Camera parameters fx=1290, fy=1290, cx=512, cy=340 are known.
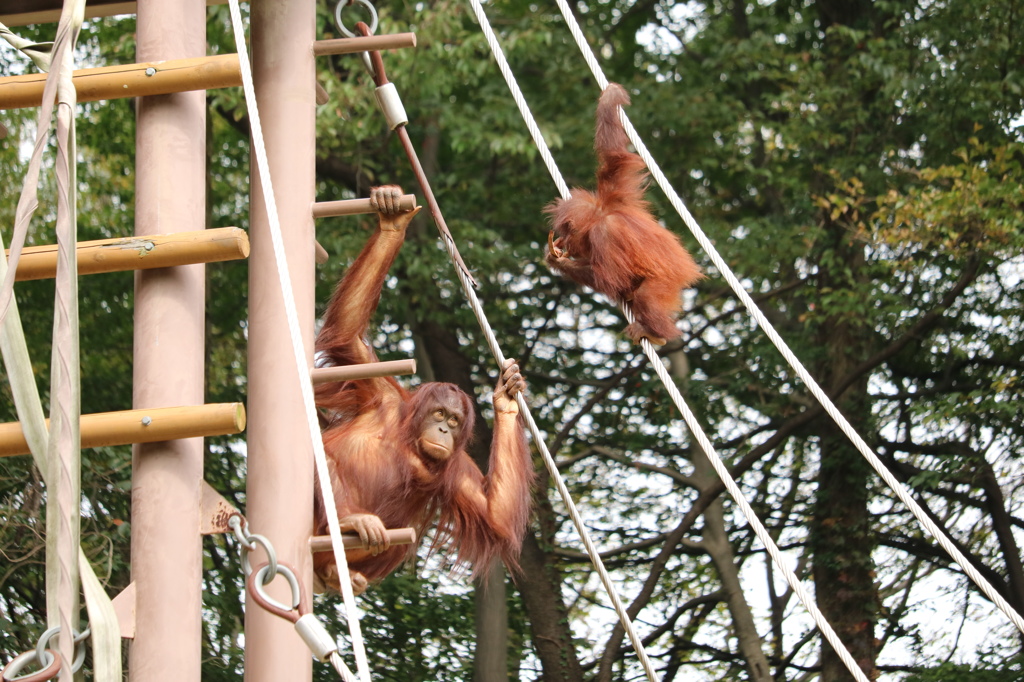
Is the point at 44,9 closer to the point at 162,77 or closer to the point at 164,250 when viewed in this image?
the point at 162,77

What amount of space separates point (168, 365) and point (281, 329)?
1.12 feet

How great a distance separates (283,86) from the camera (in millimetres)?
3141

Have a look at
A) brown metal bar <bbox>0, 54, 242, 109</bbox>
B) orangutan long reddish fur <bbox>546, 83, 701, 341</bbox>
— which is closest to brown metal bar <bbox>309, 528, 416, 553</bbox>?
brown metal bar <bbox>0, 54, 242, 109</bbox>

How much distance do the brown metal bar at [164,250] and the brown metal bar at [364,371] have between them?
0.35m

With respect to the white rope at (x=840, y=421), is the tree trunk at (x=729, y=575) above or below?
above

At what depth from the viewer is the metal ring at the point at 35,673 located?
7.40 feet

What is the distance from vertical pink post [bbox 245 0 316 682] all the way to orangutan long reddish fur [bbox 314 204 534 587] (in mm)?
672

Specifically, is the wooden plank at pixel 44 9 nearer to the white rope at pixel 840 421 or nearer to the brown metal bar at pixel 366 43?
the brown metal bar at pixel 366 43

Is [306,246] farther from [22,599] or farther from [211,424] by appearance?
[22,599]

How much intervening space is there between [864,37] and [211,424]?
671 centimetres

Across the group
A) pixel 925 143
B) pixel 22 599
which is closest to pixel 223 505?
pixel 22 599

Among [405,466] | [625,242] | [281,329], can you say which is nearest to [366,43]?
[281,329]

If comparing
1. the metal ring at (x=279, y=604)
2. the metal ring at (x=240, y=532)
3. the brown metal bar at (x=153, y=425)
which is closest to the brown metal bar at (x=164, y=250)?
the brown metal bar at (x=153, y=425)

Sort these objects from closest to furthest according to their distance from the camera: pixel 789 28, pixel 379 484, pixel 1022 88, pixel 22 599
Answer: pixel 379 484 → pixel 22 599 → pixel 1022 88 → pixel 789 28
